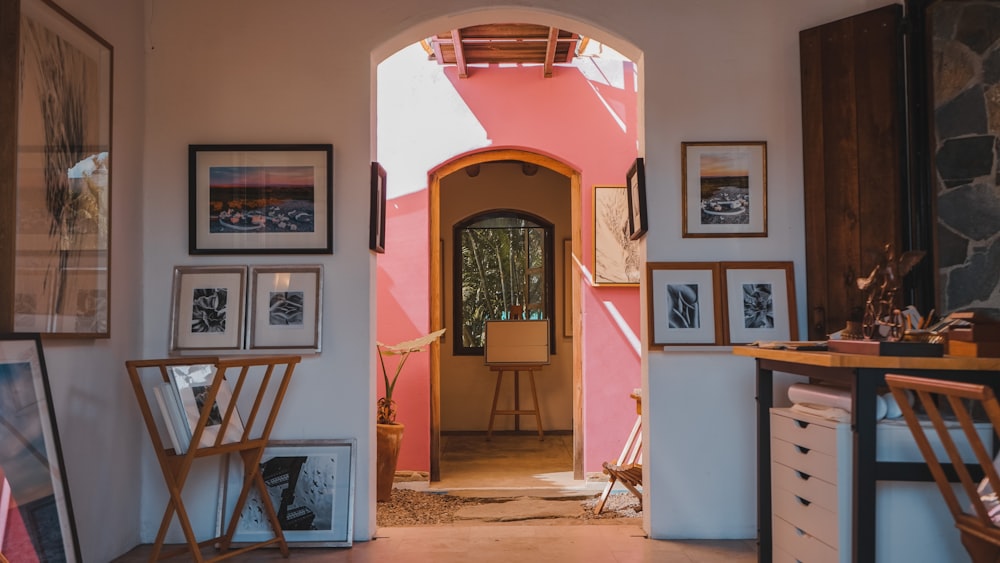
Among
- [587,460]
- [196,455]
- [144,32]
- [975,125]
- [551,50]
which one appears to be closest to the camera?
[196,455]

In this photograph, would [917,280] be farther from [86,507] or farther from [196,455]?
[86,507]

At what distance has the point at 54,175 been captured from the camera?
136 inches

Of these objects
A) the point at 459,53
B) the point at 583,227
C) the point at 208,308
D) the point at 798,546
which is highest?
the point at 459,53

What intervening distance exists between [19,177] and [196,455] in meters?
1.33

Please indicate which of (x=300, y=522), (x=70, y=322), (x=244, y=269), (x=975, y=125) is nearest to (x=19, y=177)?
(x=70, y=322)

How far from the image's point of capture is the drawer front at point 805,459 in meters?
2.79

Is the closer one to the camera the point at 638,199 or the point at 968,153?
the point at 968,153

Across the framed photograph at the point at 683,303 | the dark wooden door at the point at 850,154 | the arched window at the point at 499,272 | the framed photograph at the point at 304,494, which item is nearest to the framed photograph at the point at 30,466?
the framed photograph at the point at 304,494

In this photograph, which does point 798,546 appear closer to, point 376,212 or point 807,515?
point 807,515

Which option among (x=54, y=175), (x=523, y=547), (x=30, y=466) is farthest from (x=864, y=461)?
(x=54, y=175)

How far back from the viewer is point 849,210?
425 cm

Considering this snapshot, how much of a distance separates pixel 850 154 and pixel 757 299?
2.91 feet

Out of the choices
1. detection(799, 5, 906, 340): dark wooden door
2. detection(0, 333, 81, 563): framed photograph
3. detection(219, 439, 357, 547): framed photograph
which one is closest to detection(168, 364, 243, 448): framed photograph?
detection(219, 439, 357, 547): framed photograph

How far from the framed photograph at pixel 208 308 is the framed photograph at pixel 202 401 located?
19.6 inches
